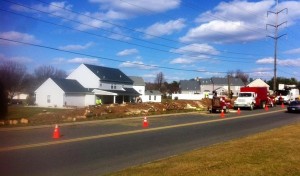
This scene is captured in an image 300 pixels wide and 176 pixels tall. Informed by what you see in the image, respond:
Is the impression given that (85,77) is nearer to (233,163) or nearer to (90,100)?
(90,100)

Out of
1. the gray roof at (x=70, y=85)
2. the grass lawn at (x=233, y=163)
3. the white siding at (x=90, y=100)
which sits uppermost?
the gray roof at (x=70, y=85)

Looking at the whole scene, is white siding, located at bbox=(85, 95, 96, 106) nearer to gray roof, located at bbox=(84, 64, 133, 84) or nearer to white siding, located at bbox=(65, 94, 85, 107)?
white siding, located at bbox=(65, 94, 85, 107)

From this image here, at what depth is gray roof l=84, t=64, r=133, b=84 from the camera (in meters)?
76.0

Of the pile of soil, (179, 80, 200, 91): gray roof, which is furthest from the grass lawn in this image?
(179, 80, 200, 91): gray roof

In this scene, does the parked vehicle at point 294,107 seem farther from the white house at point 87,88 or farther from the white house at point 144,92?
the white house at point 144,92

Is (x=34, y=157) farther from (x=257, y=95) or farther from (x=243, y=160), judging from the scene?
(x=257, y=95)

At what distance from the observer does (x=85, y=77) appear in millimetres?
76375

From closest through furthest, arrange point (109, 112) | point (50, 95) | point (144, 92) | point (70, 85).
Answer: point (109, 112), point (50, 95), point (70, 85), point (144, 92)

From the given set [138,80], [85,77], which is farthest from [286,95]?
[138,80]

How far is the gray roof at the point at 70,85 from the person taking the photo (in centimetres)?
6806

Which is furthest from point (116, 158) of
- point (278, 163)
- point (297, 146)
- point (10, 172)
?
point (297, 146)

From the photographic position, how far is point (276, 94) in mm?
66188

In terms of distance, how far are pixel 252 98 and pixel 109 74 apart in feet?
131

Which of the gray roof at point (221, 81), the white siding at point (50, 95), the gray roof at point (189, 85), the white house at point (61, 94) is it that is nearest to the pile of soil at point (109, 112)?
the white house at point (61, 94)
